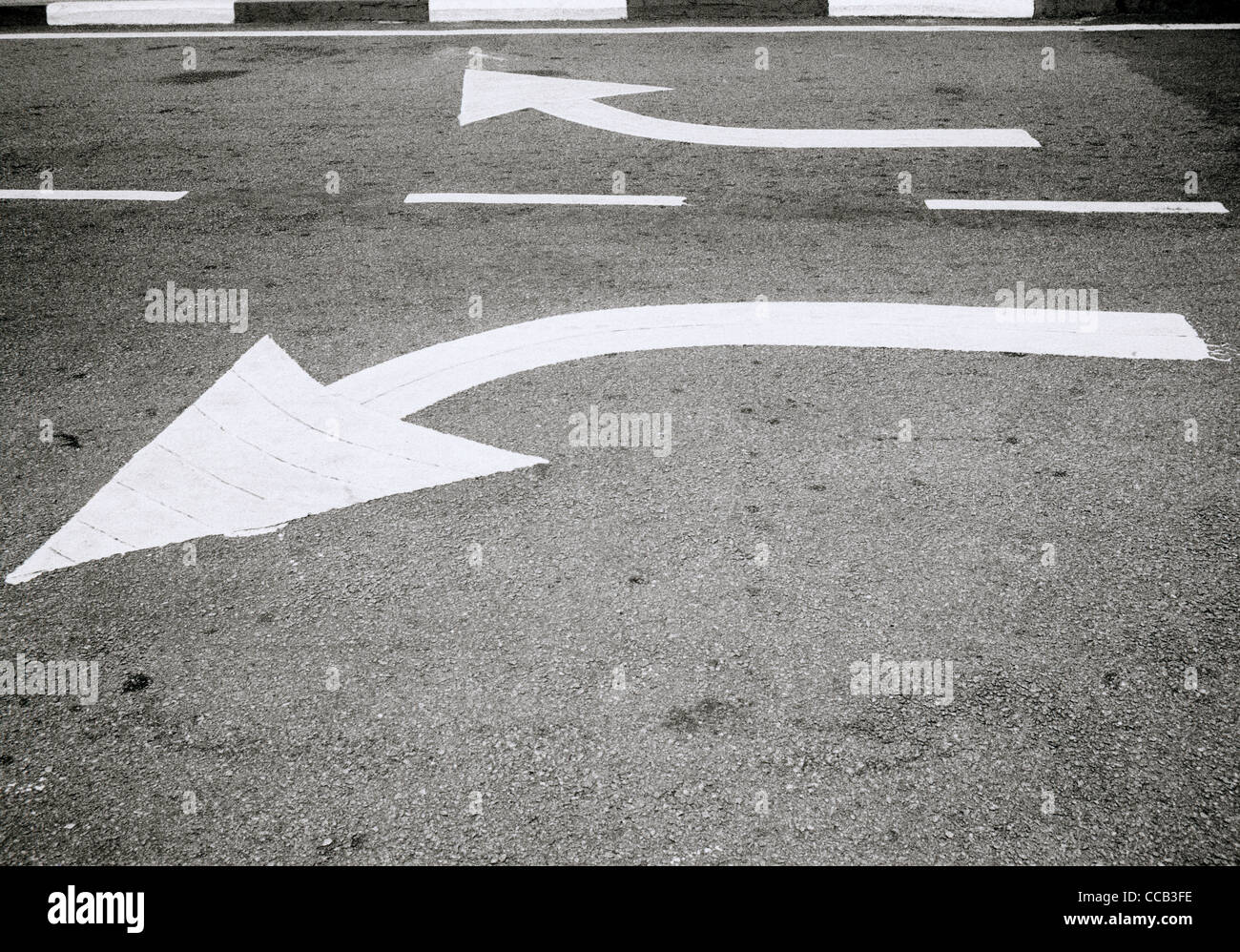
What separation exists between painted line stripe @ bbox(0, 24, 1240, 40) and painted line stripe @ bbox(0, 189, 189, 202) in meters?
3.95

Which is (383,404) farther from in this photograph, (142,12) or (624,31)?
(142,12)

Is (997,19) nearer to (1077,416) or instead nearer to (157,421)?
(1077,416)

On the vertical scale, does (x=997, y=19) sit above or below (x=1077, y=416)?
above

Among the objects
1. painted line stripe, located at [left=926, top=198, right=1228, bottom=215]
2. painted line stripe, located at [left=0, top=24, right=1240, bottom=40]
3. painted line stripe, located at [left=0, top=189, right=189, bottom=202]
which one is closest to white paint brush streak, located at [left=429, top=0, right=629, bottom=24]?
painted line stripe, located at [left=0, top=24, right=1240, bottom=40]

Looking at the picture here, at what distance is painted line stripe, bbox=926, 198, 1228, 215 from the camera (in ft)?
17.9

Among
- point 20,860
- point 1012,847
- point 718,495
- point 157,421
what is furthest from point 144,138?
point 1012,847

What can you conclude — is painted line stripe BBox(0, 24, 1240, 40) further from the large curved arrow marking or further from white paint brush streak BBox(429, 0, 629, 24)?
the large curved arrow marking

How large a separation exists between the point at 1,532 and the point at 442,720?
1.68 m

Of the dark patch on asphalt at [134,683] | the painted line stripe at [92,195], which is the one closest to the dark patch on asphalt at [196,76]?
the painted line stripe at [92,195]

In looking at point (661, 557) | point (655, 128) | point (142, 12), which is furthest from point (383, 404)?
point (142, 12)

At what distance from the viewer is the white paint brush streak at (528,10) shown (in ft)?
32.4

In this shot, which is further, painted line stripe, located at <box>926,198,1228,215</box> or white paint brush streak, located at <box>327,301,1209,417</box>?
painted line stripe, located at <box>926,198,1228,215</box>

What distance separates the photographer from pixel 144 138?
7.01 metres
